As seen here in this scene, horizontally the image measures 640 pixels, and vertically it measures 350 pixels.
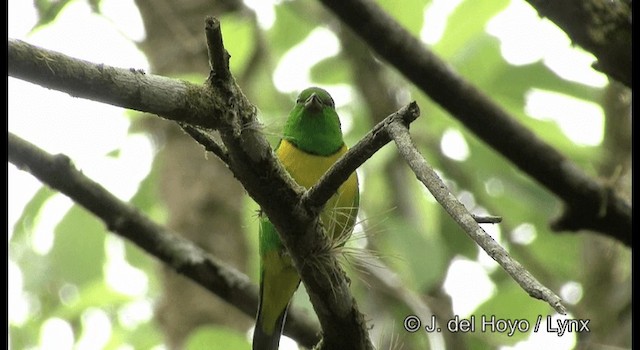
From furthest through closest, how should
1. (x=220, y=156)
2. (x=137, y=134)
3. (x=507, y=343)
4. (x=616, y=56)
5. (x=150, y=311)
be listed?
(x=150, y=311) → (x=137, y=134) → (x=507, y=343) → (x=616, y=56) → (x=220, y=156)

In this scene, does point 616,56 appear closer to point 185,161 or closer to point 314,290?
point 314,290

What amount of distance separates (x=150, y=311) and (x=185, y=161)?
854 millimetres

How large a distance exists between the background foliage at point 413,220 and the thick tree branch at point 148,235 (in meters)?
0.18

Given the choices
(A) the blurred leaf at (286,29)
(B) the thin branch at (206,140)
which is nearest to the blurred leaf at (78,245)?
(A) the blurred leaf at (286,29)

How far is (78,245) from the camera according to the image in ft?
12.1

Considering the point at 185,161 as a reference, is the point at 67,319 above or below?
below

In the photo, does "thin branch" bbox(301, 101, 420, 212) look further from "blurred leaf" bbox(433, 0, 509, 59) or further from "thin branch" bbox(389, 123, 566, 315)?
"blurred leaf" bbox(433, 0, 509, 59)

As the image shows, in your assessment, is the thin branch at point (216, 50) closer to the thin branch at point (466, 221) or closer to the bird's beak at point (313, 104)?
the thin branch at point (466, 221)

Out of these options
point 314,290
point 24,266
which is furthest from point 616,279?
point 24,266

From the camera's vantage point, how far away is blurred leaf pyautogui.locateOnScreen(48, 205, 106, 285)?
145 inches

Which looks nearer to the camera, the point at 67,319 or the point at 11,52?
the point at 11,52

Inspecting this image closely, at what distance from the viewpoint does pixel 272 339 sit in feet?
10.4

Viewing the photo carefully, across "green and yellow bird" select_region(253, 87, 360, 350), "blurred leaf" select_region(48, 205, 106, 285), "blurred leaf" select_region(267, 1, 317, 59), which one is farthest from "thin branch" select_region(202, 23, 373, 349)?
"blurred leaf" select_region(267, 1, 317, 59)

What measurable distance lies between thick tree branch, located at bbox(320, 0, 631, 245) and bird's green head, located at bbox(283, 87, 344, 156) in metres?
0.46
